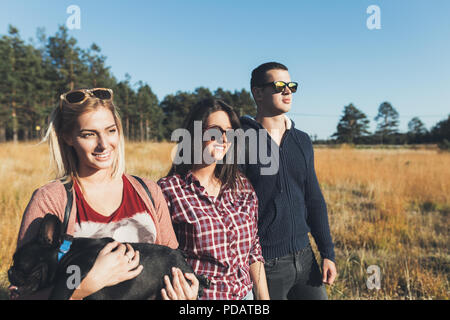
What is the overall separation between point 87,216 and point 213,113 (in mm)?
915

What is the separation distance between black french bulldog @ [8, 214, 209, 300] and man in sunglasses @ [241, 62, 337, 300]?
0.82 m

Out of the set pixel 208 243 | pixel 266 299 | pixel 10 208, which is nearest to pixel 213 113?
pixel 208 243

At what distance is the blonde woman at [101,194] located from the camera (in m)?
1.21

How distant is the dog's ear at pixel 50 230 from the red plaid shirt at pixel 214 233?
1.89ft

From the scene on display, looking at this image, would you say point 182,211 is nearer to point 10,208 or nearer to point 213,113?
point 213,113

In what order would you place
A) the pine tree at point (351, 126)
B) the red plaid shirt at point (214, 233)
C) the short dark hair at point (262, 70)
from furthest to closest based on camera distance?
the pine tree at point (351, 126)
the short dark hair at point (262, 70)
the red plaid shirt at point (214, 233)

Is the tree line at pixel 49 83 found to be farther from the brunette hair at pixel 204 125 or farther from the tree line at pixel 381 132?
the brunette hair at pixel 204 125

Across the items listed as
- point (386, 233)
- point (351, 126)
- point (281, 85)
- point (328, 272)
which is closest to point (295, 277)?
point (328, 272)

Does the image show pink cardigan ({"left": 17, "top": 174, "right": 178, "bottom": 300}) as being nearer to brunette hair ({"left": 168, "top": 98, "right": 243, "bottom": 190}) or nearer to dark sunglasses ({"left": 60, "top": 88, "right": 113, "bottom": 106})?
brunette hair ({"left": 168, "top": 98, "right": 243, "bottom": 190})

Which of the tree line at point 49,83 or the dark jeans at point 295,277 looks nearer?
the dark jeans at point 295,277

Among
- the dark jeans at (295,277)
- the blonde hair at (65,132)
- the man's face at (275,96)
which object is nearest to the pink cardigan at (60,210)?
the blonde hair at (65,132)

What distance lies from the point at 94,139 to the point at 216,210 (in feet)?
2.58

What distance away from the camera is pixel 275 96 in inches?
76.7

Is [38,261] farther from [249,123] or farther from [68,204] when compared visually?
[249,123]
